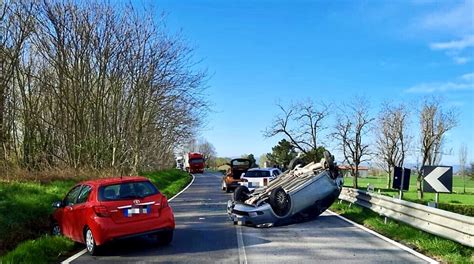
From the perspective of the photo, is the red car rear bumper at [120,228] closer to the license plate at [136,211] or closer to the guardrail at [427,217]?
the license plate at [136,211]

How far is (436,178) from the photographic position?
10516 millimetres

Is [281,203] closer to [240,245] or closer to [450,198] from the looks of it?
[240,245]

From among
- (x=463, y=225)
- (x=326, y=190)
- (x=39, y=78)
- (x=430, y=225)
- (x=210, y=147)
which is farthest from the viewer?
(x=210, y=147)

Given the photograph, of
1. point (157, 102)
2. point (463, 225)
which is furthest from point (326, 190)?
point (157, 102)

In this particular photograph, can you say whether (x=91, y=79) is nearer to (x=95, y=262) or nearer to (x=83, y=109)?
(x=83, y=109)

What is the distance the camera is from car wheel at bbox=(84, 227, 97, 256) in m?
8.93

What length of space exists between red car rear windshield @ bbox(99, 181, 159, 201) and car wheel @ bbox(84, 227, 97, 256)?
69 centimetres

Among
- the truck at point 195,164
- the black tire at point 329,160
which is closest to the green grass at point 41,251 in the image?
the black tire at point 329,160

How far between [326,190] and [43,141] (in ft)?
59.6

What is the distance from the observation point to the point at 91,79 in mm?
27453

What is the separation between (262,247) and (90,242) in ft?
10.9

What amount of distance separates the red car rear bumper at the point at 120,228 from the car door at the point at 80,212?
1.59 feet

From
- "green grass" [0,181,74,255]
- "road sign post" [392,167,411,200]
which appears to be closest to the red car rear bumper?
"green grass" [0,181,74,255]

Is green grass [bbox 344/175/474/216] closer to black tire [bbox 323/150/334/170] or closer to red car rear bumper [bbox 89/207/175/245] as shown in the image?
black tire [bbox 323/150/334/170]
